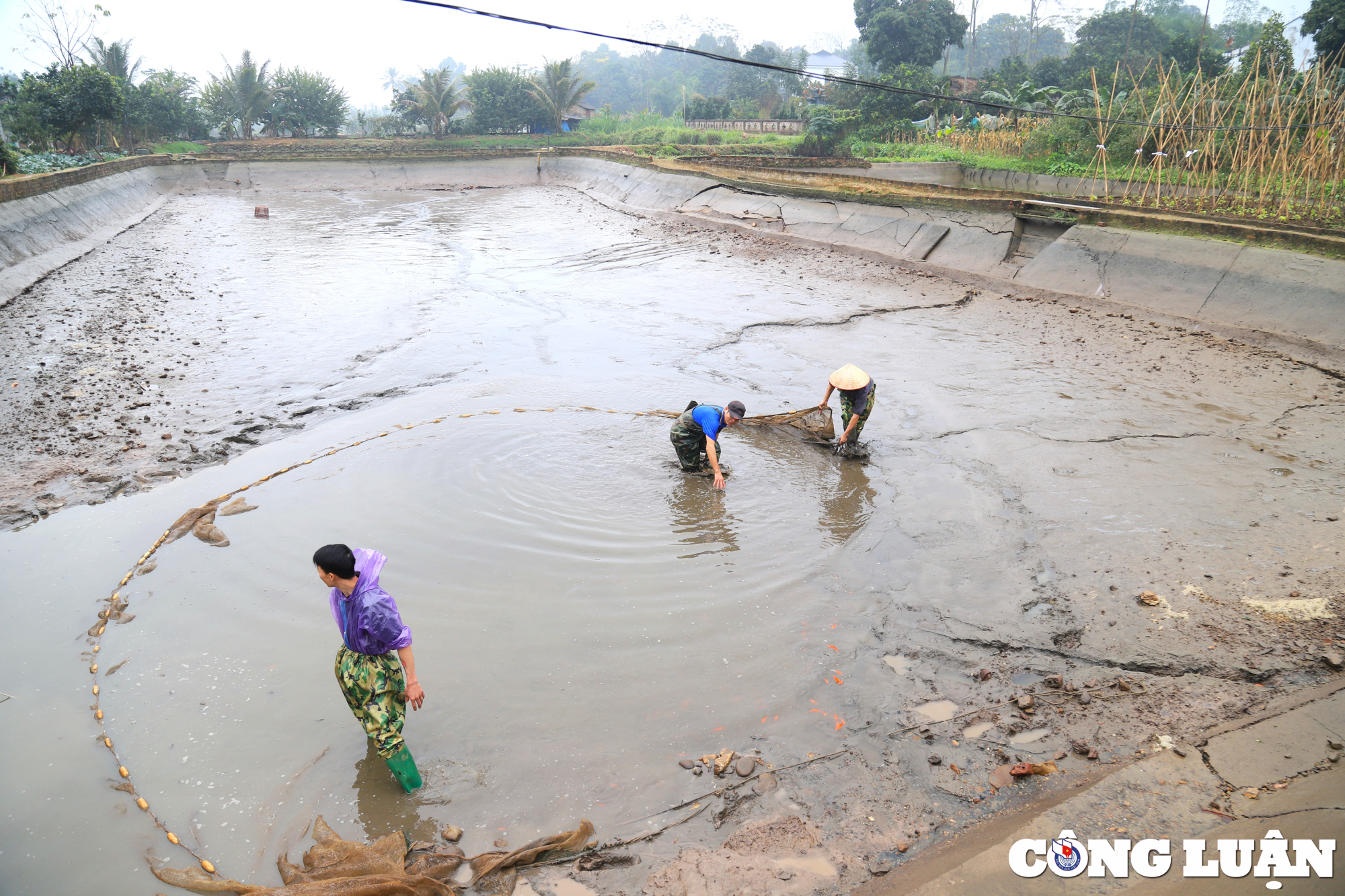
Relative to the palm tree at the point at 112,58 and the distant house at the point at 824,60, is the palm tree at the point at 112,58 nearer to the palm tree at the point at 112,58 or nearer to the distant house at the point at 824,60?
the palm tree at the point at 112,58

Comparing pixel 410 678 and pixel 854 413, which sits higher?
pixel 854 413

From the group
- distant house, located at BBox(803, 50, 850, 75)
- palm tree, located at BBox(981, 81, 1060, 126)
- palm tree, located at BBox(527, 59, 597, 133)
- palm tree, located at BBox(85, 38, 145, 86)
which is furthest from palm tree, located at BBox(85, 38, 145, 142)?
distant house, located at BBox(803, 50, 850, 75)

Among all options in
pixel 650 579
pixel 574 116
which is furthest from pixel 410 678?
pixel 574 116

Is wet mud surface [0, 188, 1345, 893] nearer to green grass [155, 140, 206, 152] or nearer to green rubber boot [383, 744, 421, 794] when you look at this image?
green rubber boot [383, 744, 421, 794]

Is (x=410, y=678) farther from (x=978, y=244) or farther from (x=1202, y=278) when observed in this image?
(x=978, y=244)

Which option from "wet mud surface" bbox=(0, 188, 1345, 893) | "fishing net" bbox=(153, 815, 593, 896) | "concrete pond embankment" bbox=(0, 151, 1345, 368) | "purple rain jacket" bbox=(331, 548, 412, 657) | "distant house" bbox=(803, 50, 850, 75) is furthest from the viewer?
"distant house" bbox=(803, 50, 850, 75)

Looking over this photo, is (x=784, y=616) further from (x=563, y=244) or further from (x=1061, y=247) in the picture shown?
(x=563, y=244)

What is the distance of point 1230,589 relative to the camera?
4.57 m

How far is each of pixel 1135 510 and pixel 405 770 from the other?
5.40 meters

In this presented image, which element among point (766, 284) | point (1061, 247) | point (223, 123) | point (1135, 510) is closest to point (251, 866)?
point (1135, 510)

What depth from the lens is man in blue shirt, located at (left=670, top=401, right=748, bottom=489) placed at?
602cm

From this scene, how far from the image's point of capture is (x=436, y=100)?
4031 centimetres

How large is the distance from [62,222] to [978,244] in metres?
19.7

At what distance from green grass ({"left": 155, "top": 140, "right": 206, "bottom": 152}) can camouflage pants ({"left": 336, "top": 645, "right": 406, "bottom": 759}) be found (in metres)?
41.0
